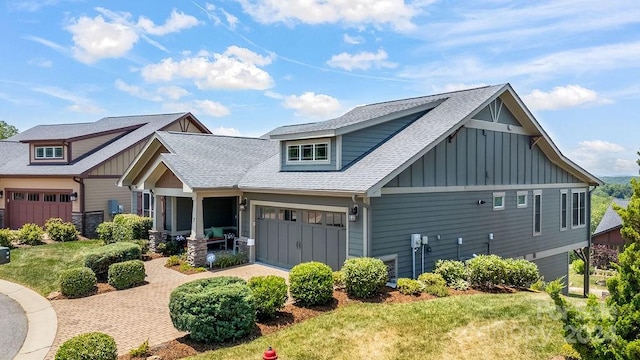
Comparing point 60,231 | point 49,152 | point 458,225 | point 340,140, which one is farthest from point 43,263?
point 458,225

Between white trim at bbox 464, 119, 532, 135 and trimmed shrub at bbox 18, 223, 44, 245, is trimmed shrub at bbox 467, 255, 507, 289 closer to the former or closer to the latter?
white trim at bbox 464, 119, 532, 135

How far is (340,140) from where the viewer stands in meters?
13.8


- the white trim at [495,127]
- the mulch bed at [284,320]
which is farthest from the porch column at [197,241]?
the white trim at [495,127]

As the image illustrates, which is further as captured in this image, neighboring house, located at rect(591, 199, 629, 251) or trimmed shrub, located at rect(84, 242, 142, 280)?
neighboring house, located at rect(591, 199, 629, 251)

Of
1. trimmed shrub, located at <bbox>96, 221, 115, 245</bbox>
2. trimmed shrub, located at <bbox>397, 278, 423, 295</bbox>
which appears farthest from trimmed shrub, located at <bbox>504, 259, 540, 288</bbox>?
trimmed shrub, located at <bbox>96, 221, 115, 245</bbox>

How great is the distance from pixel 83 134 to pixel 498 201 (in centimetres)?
2395

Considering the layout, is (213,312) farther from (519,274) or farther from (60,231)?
(60,231)

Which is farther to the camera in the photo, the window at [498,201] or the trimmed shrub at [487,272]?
the window at [498,201]

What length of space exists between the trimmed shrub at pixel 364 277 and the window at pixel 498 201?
7.18 meters

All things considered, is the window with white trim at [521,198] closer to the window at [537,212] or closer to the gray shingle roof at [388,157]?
the window at [537,212]

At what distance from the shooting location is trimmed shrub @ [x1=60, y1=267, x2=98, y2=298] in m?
12.0

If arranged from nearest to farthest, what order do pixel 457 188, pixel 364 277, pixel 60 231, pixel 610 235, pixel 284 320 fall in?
pixel 284 320
pixel 364 277
pixel 457 188
pixel 60 231
pixel 610 235

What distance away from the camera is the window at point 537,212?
57.9ft

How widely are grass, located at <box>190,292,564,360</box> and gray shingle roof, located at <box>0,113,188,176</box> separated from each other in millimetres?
19407
